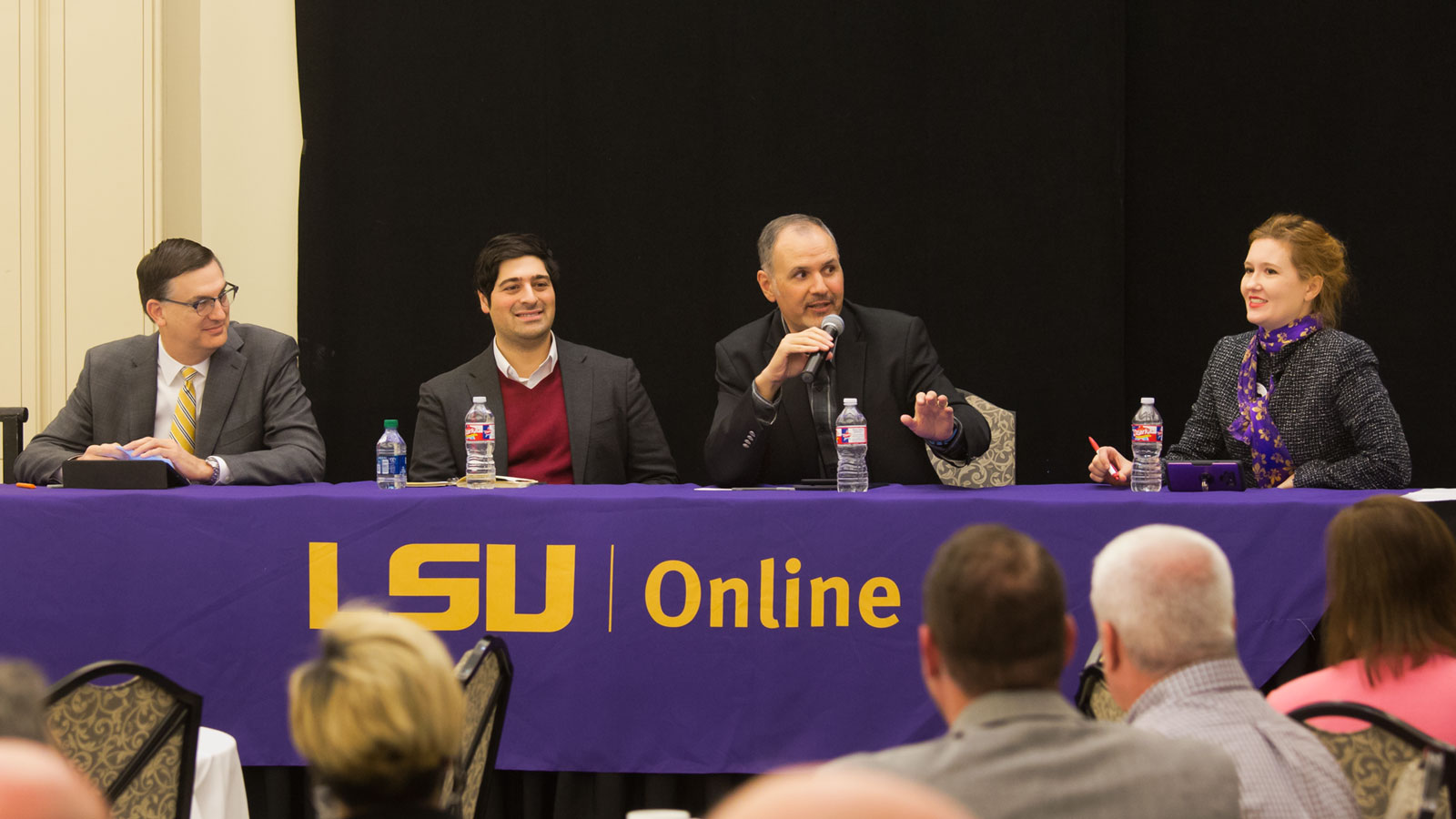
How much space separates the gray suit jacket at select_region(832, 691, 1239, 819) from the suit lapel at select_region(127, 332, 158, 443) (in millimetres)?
2968

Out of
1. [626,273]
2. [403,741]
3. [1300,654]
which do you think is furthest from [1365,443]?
[403,741]

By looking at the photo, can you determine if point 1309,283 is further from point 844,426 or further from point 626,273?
point 626,273

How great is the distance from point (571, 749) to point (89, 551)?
1.13m

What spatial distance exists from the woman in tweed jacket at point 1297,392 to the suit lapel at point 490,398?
5.22ft

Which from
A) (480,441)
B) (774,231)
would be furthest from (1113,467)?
(480,441)

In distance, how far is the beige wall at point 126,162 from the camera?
4750 mm

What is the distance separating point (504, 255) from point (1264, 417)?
210 cm

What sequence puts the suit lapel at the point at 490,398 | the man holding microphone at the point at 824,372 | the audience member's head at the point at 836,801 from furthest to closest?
the suit lapel at the point at 490,398 → the man holding microphone at the point at 824,372 → the audience member's head at the point at 836,801

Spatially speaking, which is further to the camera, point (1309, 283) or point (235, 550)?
point (1309, 283)

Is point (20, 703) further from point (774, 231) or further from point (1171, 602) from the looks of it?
point (774, 231)

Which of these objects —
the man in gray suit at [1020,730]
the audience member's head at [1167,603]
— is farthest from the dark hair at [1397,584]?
the man in gray suit at [1020,730]

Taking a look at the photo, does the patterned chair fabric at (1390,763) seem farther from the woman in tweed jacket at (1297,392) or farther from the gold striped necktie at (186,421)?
the gold striped necktie at (186,421)

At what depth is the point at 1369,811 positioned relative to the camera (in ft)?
5.16

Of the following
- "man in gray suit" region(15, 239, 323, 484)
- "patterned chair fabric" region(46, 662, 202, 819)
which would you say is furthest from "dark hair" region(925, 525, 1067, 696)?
"man in gray suit" region(15, 239, 323, 484)
